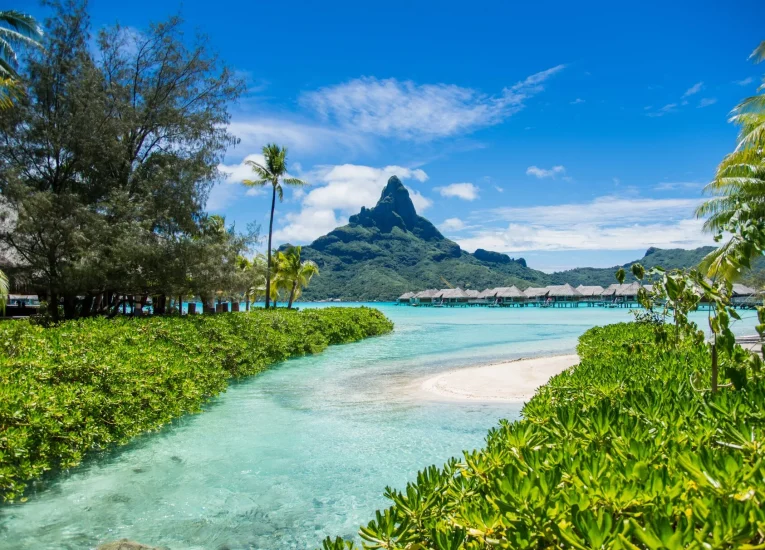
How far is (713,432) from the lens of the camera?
2537 mm

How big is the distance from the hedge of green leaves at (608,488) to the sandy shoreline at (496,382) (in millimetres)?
7342

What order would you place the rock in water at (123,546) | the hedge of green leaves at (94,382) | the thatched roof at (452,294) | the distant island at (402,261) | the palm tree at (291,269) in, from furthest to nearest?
the distant island at (402,261) → the thatched roof at (452,294) → the palm tree at (291,269) → the hedge of green leaves at (94,382) → the rock in water at (123,546)

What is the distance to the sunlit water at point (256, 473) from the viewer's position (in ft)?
16.8

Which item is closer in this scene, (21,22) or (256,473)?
(256,473)

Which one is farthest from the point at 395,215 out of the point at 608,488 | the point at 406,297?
the point at 608,488

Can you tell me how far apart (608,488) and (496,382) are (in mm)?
11111

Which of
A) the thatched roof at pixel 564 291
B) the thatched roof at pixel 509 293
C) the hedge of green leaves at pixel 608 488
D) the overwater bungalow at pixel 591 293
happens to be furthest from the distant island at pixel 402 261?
the hedge of green leaves at pixel 608 488

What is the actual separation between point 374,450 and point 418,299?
86.3 meters

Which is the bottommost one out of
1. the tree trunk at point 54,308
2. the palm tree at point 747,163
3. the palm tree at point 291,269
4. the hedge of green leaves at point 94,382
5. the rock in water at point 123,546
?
the rock in water at point 123,546

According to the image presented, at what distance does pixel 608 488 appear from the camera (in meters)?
1.93

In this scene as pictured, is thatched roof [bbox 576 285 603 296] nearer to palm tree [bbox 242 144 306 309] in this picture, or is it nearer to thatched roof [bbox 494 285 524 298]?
thatched roof [bbox 494 285 524 298]

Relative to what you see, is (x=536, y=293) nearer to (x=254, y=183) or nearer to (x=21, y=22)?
(x=254, y=183)

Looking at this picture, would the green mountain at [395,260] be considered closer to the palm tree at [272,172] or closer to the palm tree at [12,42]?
the palm tree at [272,172]

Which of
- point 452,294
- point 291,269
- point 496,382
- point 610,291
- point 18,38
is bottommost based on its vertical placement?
point 496,382
